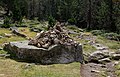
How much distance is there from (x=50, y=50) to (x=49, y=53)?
31cm

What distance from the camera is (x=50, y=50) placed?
95.9 feet

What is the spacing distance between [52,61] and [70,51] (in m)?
2.54

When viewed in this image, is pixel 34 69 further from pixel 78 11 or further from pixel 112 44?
pixel 78 11

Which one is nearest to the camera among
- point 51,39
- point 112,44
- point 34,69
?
point 34,69

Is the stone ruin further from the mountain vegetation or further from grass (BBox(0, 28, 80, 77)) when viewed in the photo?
the mountain vegetation

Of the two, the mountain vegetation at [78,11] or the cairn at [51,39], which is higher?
the cairn at [51,39]

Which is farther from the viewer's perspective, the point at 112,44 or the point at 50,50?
the point at 112,44

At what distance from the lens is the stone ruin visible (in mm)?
29172

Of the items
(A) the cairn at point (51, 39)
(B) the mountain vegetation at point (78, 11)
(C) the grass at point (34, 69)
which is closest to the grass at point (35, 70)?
(C) the grass at point (34, 69)

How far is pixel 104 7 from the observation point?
77.1 metres

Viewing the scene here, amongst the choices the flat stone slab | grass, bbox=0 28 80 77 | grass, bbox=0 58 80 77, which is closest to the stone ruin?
the flat stone slab

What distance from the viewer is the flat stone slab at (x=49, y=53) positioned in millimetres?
29092

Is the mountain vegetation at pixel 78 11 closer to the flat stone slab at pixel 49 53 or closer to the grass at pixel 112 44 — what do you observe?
the grass at pixel 112 44

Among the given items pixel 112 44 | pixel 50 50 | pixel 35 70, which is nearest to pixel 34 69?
pixel 35 70
